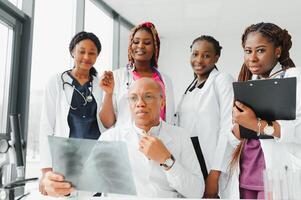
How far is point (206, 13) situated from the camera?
411 cm

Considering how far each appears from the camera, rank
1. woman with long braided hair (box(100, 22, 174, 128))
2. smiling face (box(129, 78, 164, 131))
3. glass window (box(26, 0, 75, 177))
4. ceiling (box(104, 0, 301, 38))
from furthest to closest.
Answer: ceiling (box(104, 0, 301, 38)) < glass window (box(26, 0, 75, 177)) < woman with long braided hair (box(100, 22, 174, 128)) < smiling face (box(129, 78, 164, 131))

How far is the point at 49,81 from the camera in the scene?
1781mm

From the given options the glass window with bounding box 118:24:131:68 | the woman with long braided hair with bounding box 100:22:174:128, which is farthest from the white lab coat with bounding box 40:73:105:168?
the glass window with bounding box 118:24:131:68

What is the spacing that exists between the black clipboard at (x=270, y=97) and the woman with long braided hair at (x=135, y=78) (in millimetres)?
573

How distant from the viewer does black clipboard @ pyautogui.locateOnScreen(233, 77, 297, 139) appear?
46.6 inches

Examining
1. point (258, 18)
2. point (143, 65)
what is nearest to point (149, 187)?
point (143, 65)

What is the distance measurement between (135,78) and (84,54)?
34cm

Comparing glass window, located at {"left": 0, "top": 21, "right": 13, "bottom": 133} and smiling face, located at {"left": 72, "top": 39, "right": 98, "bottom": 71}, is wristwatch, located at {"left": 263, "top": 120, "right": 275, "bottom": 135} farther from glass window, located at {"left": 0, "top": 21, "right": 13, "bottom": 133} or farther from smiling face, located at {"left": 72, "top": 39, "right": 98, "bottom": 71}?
glass window, located at {"left": 0, "top": 21, "right": 13, "bottom": 133}

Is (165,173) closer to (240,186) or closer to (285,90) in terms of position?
(240,186)

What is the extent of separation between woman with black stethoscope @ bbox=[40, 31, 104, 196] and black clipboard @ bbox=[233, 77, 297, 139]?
2.85 feet

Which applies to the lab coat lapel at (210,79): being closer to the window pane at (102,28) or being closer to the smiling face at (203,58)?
the smiling face at (203,58)

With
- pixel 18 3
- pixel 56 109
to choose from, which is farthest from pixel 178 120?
pixel 18 3

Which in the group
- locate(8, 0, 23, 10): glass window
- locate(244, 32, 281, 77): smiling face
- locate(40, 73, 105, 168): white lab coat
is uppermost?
locate(8, 0, 23, 10): glass window

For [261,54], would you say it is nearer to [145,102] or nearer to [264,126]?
[264,126]
